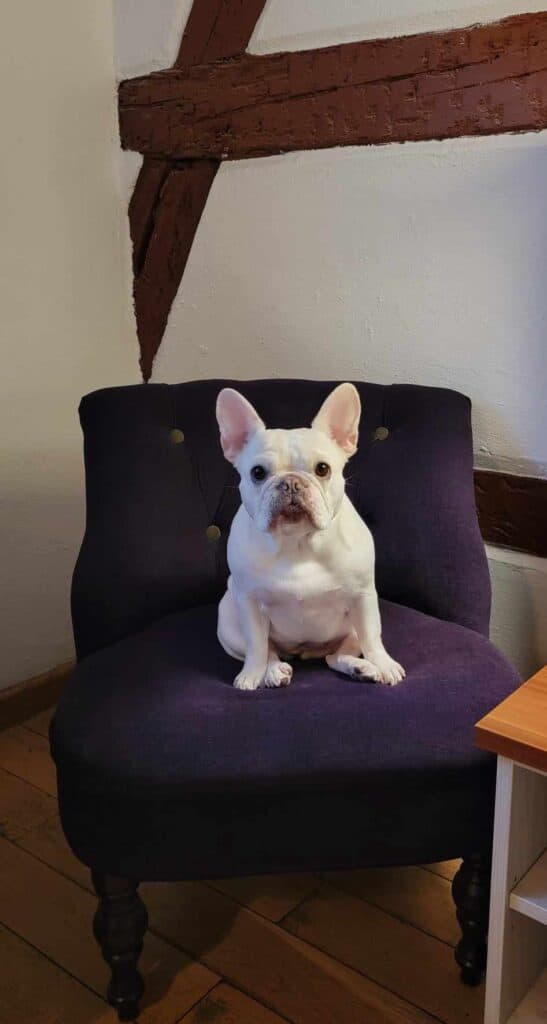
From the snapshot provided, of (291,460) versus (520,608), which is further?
→ (520,608)

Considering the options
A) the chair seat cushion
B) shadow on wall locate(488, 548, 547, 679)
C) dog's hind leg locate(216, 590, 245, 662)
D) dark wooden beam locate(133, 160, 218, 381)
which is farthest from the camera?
dark wooden beam locate(133, 160, 218, 381)

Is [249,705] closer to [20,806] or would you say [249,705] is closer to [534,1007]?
[534,1007]

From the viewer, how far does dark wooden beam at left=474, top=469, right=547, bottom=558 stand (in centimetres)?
165

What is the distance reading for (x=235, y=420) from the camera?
1.26 meters

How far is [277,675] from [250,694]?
0.17 ft

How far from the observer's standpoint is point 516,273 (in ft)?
5.16

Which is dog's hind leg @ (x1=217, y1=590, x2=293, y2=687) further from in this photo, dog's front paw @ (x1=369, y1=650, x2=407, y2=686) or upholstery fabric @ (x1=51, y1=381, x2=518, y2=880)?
dog's front paw @ (x1=369, y1=650, x2=407, y2=686)

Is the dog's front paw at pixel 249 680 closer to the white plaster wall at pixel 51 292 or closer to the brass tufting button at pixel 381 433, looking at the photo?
the brass tufting button at pixel 381 433

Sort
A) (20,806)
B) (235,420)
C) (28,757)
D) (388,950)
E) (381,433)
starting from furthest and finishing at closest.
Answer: (28,757)
(20,806)
(381,433)
(388,950)
(235,420)

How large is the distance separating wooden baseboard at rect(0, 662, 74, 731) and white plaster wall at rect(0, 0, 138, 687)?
23mm

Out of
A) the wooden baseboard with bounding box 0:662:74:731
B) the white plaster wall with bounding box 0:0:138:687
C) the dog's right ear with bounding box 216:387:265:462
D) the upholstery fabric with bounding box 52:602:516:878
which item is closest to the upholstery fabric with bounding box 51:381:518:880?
the upholstery fabric with bounding box 52:602:516:878

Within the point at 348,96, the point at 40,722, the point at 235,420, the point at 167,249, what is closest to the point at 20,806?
the point at 40,722

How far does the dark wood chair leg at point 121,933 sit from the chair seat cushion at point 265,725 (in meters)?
0.18

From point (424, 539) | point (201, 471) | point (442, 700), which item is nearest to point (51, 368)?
point (201, 471)
